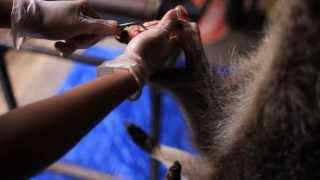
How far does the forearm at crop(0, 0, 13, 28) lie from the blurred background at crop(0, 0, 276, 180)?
9.8 inches

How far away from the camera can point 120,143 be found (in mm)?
1575

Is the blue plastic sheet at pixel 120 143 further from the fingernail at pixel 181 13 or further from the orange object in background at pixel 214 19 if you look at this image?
the fingernail at pixel 181 13

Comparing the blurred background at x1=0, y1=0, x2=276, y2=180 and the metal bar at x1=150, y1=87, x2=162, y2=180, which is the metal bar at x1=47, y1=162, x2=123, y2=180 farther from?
→ the metal bar at x1=150, y1=87, x2=162, y2=180

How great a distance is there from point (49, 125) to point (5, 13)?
0.33m

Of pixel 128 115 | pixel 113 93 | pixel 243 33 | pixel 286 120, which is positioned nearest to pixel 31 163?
pixel 113 93

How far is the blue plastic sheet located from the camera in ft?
4.93

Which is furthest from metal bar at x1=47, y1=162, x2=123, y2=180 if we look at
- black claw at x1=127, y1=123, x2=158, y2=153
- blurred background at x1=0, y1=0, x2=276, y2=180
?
black claw at x1=127, y1=123, x2=158, y2=153

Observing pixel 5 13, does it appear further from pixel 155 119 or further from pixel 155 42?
pixel 155 119

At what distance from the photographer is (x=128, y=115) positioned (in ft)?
5.40

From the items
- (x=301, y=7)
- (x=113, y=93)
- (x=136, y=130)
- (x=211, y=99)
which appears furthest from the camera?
(x=136, y=130)

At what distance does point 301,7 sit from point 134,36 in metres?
0.39

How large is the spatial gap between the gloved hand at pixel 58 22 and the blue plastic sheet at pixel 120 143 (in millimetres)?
671

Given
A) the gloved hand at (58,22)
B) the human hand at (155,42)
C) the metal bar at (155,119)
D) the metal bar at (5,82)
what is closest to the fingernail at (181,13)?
the human hand at (155,42)

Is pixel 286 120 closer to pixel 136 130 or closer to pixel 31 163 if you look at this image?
pixel 31 163
